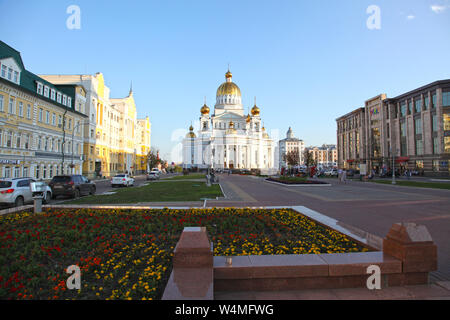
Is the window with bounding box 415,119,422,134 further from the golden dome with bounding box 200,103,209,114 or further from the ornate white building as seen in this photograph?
the golden dome with bounding box 200,103,209,114

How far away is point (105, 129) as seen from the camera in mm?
51375

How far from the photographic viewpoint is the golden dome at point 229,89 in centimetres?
10344

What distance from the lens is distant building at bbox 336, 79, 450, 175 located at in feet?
157

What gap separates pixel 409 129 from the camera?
55688 millimetres

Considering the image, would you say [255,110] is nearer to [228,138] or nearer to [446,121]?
[228,138]

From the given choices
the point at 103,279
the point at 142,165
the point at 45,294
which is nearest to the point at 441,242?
the point at 103,279

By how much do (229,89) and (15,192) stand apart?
→ 95.2 metres

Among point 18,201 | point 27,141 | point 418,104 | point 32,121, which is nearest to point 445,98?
point 418,104

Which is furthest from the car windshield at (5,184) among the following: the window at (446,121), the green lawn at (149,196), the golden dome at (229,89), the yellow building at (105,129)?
the golden dome at (229,89)

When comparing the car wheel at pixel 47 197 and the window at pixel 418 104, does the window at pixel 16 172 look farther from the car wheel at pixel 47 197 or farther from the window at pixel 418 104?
the window at pixel 418 104

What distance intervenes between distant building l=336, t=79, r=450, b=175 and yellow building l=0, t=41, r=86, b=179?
47460 millimetres

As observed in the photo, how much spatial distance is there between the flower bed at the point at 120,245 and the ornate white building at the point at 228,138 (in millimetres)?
87212
